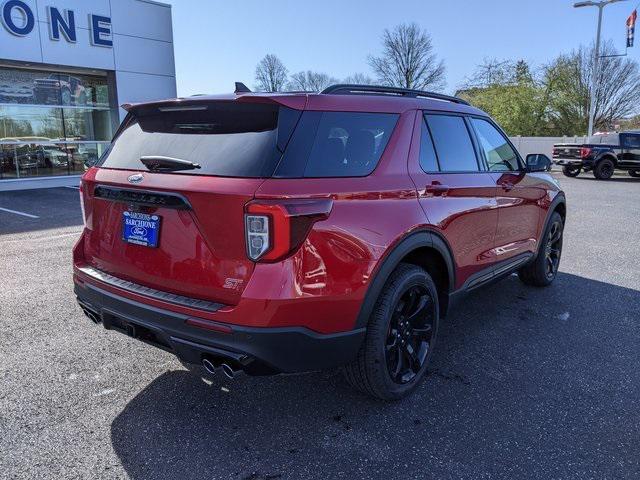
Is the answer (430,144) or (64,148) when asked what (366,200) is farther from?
(64,148)

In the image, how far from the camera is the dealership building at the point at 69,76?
49.4 feet

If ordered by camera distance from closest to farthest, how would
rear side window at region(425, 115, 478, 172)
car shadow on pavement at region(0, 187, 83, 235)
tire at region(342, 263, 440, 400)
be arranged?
tire at region(342, 263, 440, 400)
rear side window at region(425, 115, 478, 172)
car shadow on pavement at region(0, 187, 83, 235)

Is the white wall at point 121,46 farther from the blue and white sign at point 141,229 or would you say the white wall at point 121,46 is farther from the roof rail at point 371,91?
the blue and white sign at point 141,229

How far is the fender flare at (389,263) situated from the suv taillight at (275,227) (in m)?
0.53

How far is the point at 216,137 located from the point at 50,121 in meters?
16.5

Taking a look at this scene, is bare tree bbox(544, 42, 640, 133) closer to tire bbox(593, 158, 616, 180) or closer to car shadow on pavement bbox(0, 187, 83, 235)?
tire bbox(593, 158, 616, 180)

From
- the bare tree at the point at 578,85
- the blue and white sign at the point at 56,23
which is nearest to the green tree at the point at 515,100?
the bare tree at the point at 578,85

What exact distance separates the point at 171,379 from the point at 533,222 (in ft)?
11.6

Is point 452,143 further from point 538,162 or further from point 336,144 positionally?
point 538,162

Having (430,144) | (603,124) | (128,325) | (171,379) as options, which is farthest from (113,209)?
(603,124)

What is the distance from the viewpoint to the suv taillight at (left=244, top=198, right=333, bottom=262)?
7.30 feet

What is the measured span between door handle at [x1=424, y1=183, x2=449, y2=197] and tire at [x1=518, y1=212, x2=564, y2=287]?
2328mm

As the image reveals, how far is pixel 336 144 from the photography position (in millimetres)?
2611

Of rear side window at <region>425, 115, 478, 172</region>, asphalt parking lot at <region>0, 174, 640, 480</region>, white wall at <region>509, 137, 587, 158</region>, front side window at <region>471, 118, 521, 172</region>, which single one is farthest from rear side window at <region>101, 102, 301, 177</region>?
white wall at <region>509, 137, 587, 158</region>
